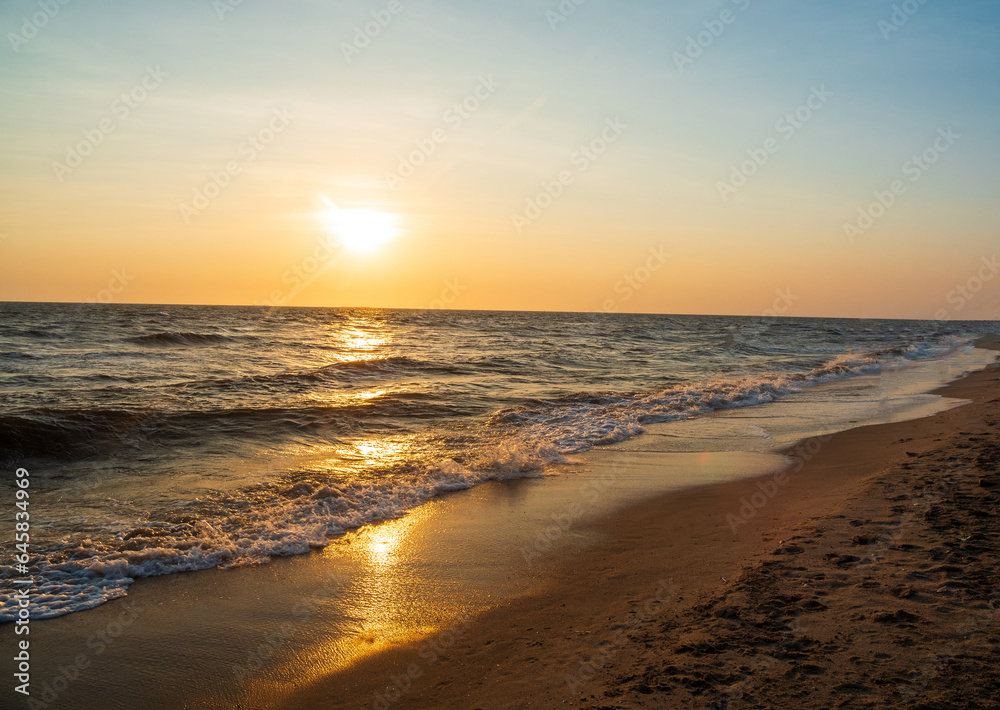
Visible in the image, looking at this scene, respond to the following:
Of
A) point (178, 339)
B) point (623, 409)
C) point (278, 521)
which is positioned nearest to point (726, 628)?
point (278, 521)

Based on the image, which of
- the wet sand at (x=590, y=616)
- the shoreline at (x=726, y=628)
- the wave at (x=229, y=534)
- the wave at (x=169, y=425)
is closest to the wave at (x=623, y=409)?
the wave at (x=169, y=425)

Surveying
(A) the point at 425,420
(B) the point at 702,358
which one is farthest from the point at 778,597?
(B) the point at 702,358

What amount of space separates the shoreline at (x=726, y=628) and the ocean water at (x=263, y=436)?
109 inches

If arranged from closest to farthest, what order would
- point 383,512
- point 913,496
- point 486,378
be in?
point 913,496 → point 383,512 → point 486,378

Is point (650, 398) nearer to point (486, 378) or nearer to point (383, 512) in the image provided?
point (486, 378)

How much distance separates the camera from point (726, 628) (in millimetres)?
4098

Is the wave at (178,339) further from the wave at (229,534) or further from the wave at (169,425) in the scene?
the wave at (229,534)

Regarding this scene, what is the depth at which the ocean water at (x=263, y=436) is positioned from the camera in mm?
6371

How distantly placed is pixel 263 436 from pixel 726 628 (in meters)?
9.89

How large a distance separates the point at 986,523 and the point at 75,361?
2650 centimetres

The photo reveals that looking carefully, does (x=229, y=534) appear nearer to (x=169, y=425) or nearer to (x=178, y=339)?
(x=169, y=425)

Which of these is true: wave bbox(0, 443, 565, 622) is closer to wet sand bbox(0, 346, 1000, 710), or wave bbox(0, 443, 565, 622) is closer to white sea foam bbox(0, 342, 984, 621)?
white sea foam bbox(0, 342, 984, 621)

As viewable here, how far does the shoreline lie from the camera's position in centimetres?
345

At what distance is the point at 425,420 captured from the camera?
14094 mm
